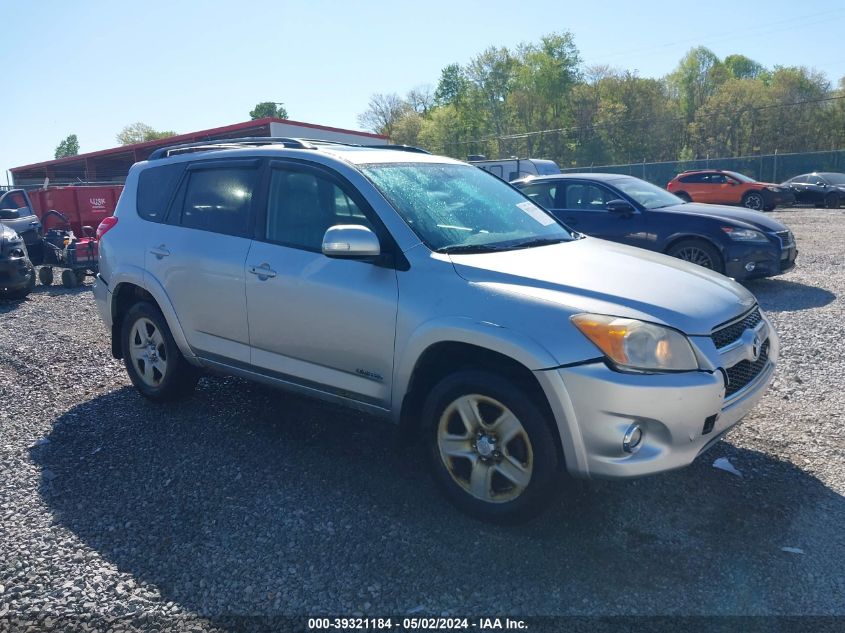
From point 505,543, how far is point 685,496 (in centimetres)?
110

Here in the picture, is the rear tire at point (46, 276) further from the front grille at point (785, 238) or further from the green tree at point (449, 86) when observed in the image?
the green tree at point (449, 86)

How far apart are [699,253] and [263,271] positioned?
677 cm

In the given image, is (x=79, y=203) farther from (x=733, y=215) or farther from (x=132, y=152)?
(x=132, y=152)

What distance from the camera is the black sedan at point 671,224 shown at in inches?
350

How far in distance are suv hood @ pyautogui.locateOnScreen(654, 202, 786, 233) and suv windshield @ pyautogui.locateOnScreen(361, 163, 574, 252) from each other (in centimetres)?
529

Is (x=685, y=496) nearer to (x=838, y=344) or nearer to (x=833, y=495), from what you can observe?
(x=833, y=495)

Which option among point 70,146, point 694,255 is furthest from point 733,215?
point 70,146

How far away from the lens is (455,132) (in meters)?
71.8

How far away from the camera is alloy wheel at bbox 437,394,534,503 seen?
10.7 feet

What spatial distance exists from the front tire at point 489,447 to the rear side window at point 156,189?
278cm

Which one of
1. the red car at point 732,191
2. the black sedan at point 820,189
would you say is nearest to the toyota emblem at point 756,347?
the red car at point 732,191

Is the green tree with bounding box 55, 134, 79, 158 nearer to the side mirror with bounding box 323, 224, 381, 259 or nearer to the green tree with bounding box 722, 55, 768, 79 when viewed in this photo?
the green tree with bounding box 722, 55, 768, 79

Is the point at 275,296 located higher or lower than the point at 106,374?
higher

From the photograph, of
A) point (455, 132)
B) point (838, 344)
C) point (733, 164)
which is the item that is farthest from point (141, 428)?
point (455, 132)
